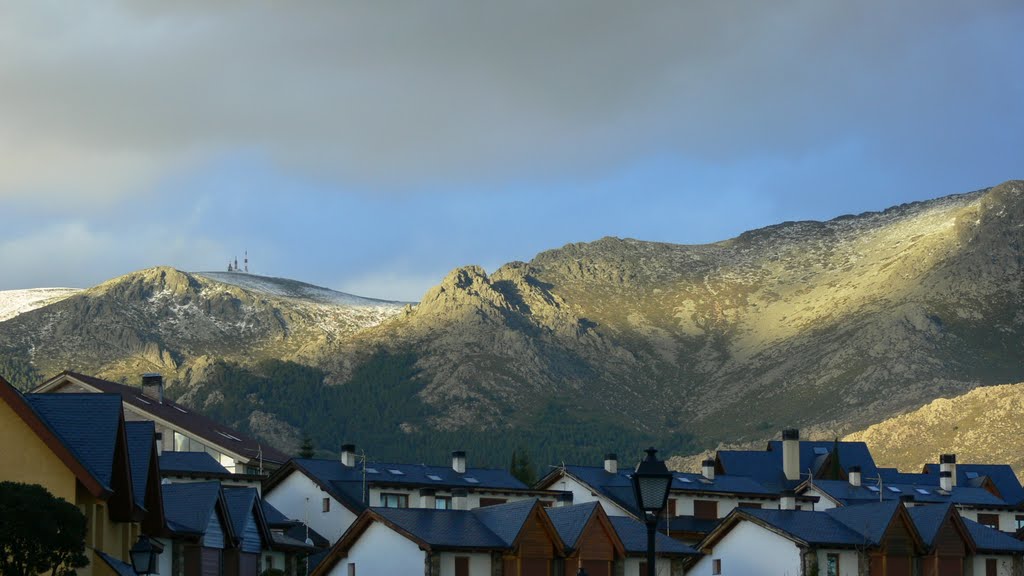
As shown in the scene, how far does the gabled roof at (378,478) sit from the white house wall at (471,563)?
19946 millimetres

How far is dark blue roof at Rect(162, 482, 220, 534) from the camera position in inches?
2074

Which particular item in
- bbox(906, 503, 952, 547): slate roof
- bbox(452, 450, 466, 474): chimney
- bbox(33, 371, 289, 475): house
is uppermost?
bbox(33, 371, 289, 475): house

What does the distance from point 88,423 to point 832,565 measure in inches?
2086

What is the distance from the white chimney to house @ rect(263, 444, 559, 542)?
1255 inches

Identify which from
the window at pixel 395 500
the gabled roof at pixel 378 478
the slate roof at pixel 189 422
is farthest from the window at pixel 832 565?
the slate roof at pixel 189 422

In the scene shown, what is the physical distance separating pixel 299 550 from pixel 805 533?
87.7 feet

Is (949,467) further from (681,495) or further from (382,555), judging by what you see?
(382,555)

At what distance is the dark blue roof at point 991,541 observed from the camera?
90125 mm

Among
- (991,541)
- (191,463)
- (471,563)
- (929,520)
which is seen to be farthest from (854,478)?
(471,563)

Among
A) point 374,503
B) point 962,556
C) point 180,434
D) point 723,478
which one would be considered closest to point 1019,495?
point 723,478

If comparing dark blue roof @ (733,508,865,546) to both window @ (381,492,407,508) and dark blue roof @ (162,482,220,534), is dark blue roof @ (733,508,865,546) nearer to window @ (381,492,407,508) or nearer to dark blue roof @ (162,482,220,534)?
window @ (381,492,407,508)

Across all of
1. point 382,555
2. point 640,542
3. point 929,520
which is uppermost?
point 929,520

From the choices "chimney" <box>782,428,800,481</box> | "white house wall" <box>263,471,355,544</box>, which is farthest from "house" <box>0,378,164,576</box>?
"chimney" <box>782,428,800,481</box>

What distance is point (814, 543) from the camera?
272 feet
